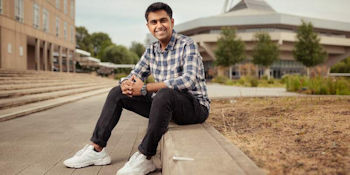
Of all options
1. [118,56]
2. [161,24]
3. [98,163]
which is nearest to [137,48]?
[118,56]

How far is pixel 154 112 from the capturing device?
222 centimetres

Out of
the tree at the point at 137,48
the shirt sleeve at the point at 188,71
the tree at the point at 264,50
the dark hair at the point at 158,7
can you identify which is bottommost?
the shirt sleeve at the point at 188,71

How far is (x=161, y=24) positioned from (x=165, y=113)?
3.20ft

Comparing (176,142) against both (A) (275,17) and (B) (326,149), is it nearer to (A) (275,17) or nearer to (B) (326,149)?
(B) (326,149)

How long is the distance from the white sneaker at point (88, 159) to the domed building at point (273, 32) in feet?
124

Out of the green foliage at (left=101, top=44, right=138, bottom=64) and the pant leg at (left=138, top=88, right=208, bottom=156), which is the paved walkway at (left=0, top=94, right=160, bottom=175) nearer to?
the pant leg at (left=138, top=88, right=208, bottom=156)

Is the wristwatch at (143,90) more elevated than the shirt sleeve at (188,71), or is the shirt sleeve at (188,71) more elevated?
the shirt sleeve at (188,71)

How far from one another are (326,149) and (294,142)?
0.89ft

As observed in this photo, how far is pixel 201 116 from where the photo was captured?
8.87 ft

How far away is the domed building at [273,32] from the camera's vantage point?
41.4m

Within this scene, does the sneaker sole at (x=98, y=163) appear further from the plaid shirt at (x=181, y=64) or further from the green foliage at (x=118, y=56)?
the green foliage at (x=118, y=56)

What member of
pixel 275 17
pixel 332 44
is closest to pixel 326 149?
pixel 275 17

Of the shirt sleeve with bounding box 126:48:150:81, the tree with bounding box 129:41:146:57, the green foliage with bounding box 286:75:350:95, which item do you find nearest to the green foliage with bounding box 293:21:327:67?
the green foliage with bounding box 286:75:350:95

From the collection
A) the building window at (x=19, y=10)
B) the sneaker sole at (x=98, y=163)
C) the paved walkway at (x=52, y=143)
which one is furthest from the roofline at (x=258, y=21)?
the sneaker sole at (x=98, y=163)
